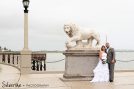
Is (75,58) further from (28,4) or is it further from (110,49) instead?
(28,4)

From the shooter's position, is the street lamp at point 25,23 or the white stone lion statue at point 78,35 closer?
the white stone lion statue at point 78,35

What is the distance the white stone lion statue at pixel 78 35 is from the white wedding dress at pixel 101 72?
1.02 m

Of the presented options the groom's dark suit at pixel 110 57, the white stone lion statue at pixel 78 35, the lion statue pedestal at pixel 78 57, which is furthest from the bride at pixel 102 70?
the white stone lion statue at pixel 78 35

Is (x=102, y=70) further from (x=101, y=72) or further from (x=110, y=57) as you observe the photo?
(x=110, y=57)

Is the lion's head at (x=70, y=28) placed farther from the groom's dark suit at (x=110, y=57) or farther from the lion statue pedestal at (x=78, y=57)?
the groom's dark suit at (x=110, y=57)

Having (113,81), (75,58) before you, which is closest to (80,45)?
(75,58)

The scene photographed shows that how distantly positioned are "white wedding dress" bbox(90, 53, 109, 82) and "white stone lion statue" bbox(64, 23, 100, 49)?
3.36ft

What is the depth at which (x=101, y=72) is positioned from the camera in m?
16.3

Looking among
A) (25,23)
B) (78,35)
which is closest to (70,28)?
(78,35)

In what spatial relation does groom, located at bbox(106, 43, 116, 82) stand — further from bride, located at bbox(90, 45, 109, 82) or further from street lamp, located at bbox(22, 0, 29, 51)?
street lamp, located at bbox(22, 0, 29, 51)

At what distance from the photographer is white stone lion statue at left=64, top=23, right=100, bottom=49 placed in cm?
1645

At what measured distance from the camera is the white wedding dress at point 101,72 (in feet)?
53.3

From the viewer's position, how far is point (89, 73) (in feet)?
54.3

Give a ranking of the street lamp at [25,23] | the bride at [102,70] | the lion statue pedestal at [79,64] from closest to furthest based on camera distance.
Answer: the bride at [102,70]
the lion statue pedestal at [79,64]
the street lamp at [25,23]
